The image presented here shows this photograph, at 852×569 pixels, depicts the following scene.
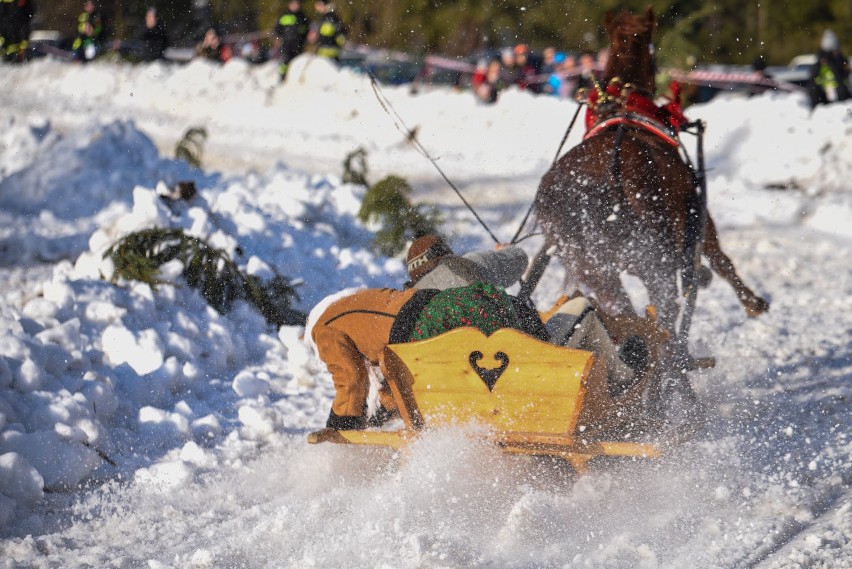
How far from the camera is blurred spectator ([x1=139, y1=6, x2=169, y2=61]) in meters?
23.8

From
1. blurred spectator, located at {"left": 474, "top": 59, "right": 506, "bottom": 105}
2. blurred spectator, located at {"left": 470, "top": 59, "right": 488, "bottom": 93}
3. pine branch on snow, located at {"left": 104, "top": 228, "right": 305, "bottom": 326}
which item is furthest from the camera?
blurred spectator, located at {"left": 470, "top": 59, "right": 488, "bottom": 93}

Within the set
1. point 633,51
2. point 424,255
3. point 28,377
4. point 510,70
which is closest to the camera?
point 424,255

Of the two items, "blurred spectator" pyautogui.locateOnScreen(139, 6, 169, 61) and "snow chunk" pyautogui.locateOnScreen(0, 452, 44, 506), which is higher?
"snow chunk" pyautogui.locateOnScreen(0, 452, 44, 506)

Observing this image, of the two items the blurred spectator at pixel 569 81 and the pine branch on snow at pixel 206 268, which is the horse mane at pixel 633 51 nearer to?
the pine branch on snow at pixel 206 268

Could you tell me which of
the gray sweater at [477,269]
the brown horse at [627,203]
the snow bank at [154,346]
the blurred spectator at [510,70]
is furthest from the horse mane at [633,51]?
the blurred spectator at [510,70]

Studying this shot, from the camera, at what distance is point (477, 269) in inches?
171

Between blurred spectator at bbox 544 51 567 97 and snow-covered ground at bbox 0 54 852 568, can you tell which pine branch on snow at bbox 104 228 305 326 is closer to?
snow-covered ground at bbox 0 54 852 568

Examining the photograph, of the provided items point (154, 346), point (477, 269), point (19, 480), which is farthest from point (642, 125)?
point (19, 480)

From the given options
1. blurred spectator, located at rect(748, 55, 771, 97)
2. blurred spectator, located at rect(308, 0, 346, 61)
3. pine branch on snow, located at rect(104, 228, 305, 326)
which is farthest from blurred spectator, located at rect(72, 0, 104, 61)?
pine branch on snow, located at rect(104, 228, 305, 326)

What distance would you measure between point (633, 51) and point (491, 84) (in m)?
12.3

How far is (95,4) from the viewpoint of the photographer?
25625mm

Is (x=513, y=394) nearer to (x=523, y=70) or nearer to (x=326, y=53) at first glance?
(x=523, y=70)

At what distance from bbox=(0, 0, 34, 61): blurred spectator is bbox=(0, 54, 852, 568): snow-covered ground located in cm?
1146

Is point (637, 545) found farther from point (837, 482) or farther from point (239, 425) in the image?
point (239, 425)
